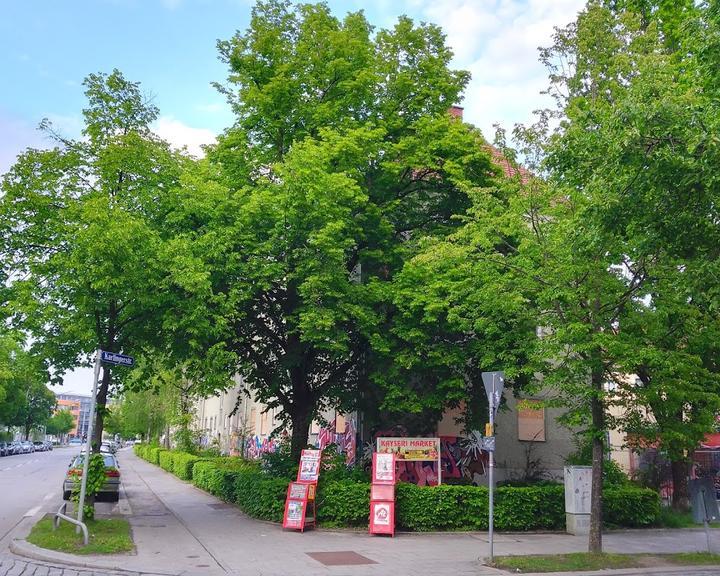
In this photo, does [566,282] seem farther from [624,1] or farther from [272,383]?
[272,383]

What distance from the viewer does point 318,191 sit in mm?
15125

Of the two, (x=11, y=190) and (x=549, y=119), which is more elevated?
(x=549, y=119)

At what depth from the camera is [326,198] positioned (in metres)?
15.2

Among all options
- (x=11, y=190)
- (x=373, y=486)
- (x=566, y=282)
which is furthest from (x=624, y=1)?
(x=11, y=190)

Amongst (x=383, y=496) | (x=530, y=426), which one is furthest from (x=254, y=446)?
(x=383, y=496)

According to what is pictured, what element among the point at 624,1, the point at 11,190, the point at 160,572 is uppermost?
the point at 624,1

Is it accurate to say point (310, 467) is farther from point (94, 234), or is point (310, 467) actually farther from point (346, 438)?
point (346, 438)

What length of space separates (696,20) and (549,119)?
17.8ft

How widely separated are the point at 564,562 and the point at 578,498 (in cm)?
460

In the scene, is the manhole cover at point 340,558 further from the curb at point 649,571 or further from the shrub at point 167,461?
the shrub at point 167,461

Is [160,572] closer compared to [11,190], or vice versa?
[160,572]

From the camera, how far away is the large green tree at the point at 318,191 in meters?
15.2

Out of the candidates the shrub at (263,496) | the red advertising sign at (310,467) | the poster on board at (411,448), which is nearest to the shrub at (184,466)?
the shrub at (263,496)

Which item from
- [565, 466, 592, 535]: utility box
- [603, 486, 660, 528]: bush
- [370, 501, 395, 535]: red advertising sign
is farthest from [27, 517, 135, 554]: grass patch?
[603, 486, 660, 528]: bush
